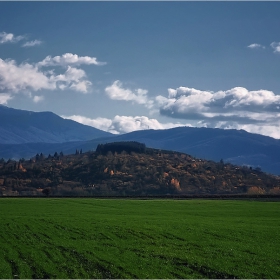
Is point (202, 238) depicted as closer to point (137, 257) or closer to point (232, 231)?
point (232, 231)

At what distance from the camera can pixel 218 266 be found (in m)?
26.4

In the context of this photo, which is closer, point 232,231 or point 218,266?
point 218,266

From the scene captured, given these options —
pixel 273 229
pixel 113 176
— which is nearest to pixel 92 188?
pixel 113 176

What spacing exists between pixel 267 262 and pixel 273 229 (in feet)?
55.5

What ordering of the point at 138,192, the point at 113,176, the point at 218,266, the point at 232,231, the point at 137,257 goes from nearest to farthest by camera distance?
1. the point at 218,266
2. the point at 137,257
3. the point at 232,231
4. the point at 138,192
5. the point at 113,176

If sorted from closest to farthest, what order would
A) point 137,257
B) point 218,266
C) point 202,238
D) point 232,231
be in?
point 218,266, point 137,257, point 202,238, point 232,231

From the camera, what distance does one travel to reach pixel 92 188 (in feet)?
585

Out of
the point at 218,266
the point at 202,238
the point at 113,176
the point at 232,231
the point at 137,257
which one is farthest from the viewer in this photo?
the point at 113,176

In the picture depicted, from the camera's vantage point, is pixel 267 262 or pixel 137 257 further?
pixel 137 257

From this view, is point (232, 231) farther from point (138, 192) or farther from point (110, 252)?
point (138, 192)

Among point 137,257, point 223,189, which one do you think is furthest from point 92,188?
point 137,257

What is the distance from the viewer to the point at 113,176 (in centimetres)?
19488

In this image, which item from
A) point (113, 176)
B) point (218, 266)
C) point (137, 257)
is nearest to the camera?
point (218, 266)

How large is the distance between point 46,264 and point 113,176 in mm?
168299
